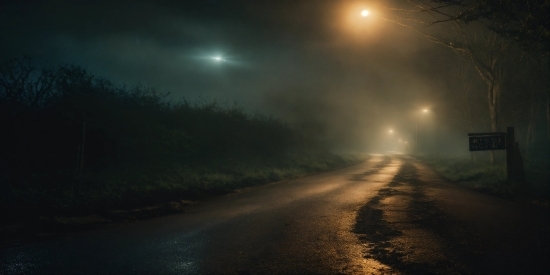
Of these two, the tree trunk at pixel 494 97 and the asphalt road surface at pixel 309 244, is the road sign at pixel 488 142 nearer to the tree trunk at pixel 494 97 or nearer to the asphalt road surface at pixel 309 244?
the asphalt road surface at pixel 309 244

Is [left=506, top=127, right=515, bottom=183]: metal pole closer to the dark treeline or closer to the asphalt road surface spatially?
the asphalt road surface

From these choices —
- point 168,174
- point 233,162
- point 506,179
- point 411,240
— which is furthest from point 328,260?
point 233,162

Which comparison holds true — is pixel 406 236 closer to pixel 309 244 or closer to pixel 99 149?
pixel 309 244

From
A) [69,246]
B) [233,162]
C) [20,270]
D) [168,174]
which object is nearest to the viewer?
[20,270]

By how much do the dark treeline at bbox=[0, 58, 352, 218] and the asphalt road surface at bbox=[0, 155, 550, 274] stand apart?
3083 mm

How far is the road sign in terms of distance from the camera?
573 inches

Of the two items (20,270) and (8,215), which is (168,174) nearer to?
(8,215)

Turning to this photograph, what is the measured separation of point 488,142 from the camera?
14.6 meters

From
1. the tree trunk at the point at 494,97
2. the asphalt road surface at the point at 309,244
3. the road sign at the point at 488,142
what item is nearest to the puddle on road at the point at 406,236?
the asphalt road surface at the point at 309,244

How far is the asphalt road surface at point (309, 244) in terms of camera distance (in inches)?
188

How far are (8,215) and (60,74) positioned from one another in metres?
7.10

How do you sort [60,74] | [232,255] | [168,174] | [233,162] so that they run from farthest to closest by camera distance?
1. [233,162]
2. [168,174]
3. [60,74]
4. [232,255]

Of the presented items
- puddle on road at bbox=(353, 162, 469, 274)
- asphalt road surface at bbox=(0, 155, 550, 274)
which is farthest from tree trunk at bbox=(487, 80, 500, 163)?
puddle on road at bbox=(353, 162, 469, 274)

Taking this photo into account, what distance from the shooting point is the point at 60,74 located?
12914 mm
